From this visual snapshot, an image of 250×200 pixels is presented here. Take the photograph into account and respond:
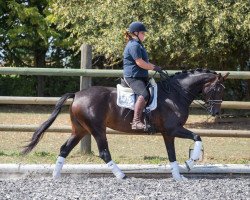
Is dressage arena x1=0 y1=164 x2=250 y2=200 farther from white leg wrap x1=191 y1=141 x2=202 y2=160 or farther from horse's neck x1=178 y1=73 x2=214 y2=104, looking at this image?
horse's neck x1=178 y1=73 x2=214 y2=104

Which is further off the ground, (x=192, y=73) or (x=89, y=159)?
(x=192, y=73)

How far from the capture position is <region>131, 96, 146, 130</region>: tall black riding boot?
803 centimetres

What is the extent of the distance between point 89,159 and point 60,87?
1491 cm

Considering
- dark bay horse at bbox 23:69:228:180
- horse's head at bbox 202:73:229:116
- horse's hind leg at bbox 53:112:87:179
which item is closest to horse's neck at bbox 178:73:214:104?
dark bay horse at bbox 23:69:228:180

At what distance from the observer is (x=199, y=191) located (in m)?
6.79

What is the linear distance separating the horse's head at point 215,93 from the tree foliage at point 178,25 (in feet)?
23.9

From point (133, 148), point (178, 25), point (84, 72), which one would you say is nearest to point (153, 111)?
point (84, 72)

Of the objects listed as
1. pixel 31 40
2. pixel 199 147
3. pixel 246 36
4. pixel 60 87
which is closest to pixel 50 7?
pixel 31 40

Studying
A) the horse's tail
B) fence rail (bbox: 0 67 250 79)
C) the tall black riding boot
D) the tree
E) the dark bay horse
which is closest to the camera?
the tall black riding boot

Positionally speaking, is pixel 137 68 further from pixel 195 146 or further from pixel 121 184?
pixel 121 184

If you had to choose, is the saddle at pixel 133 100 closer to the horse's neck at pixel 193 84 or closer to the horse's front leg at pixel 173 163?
the horse's front leg at pixel 173 163

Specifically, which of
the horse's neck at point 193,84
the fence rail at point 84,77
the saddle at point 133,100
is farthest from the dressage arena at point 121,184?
the horse's neck at point 193,84

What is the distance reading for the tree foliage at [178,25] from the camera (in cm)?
1559

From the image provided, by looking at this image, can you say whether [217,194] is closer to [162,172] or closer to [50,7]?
[162,172]
